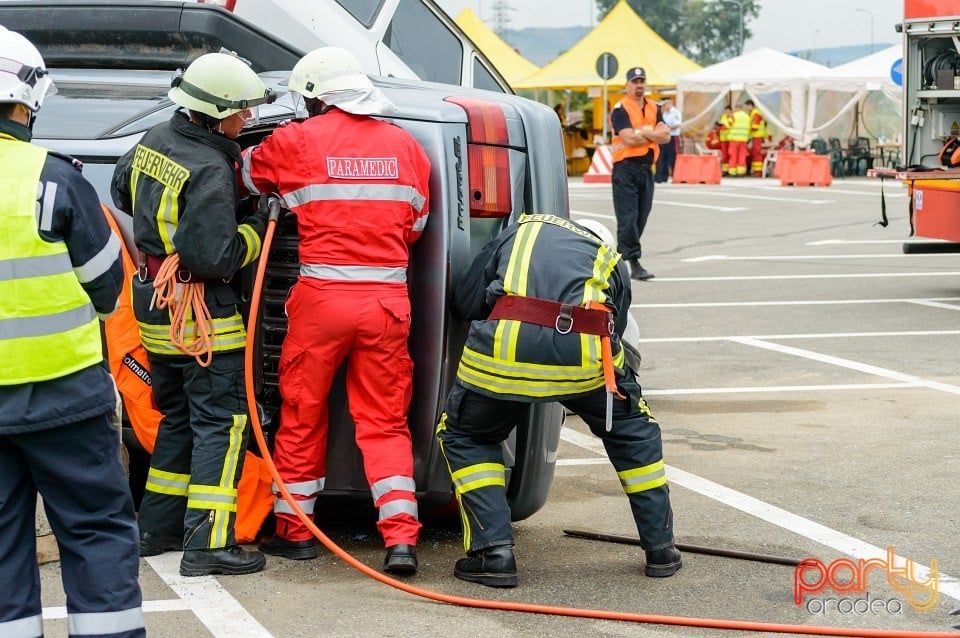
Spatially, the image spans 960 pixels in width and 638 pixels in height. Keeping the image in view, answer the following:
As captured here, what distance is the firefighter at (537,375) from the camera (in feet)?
15.2

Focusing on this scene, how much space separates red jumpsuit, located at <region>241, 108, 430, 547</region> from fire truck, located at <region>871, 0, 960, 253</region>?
762 cm

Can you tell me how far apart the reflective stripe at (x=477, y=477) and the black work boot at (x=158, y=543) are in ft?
3.45

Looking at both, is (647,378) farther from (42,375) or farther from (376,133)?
(42,375)

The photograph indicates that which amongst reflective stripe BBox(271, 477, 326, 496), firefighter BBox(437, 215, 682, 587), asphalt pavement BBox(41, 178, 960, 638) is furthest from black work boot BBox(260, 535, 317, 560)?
firefighter BBox(437, 215, 682, 587)

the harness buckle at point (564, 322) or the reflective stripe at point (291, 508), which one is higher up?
the harness buckle at point (564, 322)

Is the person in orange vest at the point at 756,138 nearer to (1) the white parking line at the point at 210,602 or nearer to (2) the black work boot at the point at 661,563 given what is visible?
(2) the black work boot at the point at 661,563

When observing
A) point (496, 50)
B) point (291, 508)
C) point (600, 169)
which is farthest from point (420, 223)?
point (496, 50)

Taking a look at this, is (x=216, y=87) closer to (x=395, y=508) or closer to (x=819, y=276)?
(x=395, y=508)

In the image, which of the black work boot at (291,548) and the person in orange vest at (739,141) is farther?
the person in orange vest at (739,141)

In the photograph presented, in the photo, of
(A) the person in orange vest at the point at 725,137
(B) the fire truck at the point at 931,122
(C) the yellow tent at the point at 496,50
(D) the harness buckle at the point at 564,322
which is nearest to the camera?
(D) the harness buckle at the point at 564,322

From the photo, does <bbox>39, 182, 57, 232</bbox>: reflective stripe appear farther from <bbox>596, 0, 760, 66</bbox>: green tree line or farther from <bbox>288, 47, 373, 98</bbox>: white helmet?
<bbox>596, 0, 760, 66</bbox>: green tree line

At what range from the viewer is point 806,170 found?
1078 inches

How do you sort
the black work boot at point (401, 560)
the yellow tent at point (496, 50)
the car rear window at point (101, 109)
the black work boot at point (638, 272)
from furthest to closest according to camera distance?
the yellow tent at point (496, 50)
the black work boot at point (638, 272)
the car rear window at point (101, 109)
the black work boot at point (401, 560)

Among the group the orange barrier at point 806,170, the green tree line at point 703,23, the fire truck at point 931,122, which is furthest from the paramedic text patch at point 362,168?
the green tree line at point 703,23
